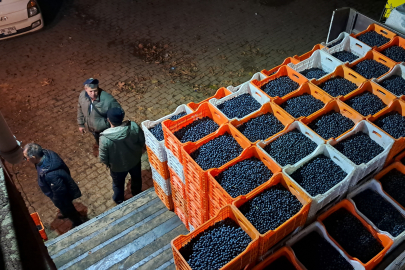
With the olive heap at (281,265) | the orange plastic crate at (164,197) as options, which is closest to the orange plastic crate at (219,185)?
the olive heap at (281,265)

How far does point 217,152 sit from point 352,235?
174 centimetres

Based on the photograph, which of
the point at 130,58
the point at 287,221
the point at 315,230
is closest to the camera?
the point at 287,221

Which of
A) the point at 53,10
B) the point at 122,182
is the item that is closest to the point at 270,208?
the point at 122,182

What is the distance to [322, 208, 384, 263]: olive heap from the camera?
11.4 feet

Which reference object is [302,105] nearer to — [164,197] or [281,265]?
[281,265]

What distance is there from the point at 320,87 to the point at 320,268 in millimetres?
2679

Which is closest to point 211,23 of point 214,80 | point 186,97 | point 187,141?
point 214,80

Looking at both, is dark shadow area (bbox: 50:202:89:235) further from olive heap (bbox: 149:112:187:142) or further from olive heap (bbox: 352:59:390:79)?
olive heap (bbox: 352:59:390:79)

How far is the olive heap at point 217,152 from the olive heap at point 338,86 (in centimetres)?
182

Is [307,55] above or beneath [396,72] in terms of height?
above

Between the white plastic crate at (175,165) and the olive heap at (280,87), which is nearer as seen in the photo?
the white plastic crate at (175,165)

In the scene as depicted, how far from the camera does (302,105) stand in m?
4.61

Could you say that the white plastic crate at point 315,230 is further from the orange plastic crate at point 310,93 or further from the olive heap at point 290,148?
the orange plastic crate at point 310,93

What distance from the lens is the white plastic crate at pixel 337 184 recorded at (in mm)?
3443
